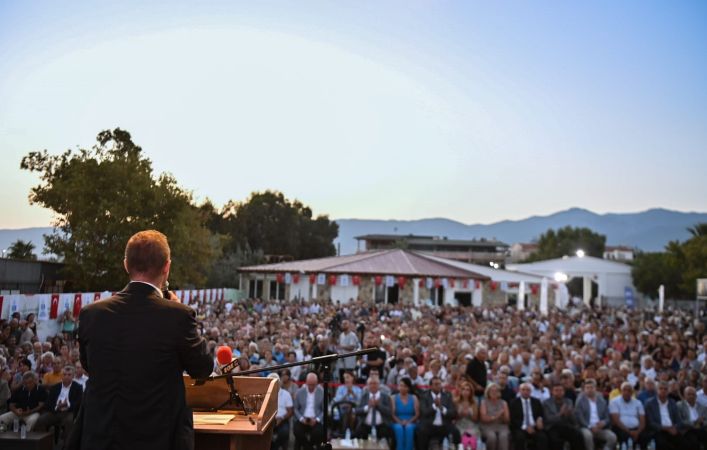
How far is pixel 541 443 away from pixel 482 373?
1990 mm

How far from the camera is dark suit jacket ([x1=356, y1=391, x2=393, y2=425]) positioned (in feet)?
32.1

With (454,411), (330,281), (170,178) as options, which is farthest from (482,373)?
(330,281)

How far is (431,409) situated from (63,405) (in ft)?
15.9

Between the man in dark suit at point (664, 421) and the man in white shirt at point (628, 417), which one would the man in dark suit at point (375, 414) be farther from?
the man in dark suit at point (664, 421)

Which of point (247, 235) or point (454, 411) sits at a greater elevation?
point (247, 235)

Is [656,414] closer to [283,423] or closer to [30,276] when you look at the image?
[283,423]

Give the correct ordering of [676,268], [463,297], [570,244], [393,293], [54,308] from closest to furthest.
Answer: [54,308]
[463,297]
[393,293]
[676,268]
[570,244]

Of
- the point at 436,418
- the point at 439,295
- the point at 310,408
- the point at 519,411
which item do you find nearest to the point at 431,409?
the point at 436,418

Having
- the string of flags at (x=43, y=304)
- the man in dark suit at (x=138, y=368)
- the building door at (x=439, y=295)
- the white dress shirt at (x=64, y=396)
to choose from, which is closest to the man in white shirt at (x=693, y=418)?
the white dress shirt at (x=64, y=396)

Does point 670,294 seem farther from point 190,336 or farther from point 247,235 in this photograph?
point 190,336

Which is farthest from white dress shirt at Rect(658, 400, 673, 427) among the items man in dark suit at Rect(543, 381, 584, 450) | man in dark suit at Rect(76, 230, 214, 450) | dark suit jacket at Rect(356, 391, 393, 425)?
man in dark suit at Rect(76, 230, 214, 450)

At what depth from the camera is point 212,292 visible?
128 ft

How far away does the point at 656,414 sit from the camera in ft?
32.5

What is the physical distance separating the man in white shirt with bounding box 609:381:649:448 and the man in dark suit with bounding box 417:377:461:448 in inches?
88.6
